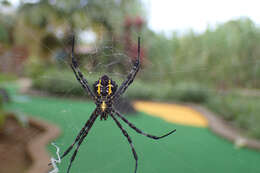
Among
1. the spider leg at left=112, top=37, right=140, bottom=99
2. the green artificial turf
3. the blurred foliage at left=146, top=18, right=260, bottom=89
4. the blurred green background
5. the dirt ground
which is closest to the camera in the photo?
the spider leg at left=112, top=37, right=140, bottom=99

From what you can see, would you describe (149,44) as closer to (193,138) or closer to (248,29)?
(248,29)

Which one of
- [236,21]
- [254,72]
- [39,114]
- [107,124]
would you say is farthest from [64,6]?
[107,124]

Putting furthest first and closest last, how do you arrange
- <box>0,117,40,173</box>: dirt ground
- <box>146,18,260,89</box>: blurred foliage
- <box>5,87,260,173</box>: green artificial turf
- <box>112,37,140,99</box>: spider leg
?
<box>146,18,260,89</box>: blurred foliage, <box>0,117,40,173</box>: dirt ground, <box>5,87,260,173</box>: green artificial turf, <box>112,37,140,99</box>: spider leg

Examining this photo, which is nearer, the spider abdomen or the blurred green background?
the spider abdomen

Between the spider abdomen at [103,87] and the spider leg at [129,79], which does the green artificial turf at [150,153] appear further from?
the spider leg at [129,79]

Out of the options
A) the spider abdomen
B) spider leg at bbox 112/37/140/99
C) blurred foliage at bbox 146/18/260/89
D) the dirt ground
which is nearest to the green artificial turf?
the spider abdomen

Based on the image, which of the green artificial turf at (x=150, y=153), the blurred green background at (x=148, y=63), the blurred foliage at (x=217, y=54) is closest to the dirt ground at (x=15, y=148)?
the blurred green background at (x=148, y=63)

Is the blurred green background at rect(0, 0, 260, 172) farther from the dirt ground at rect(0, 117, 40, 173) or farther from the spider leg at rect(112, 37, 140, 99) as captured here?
the dirt ground at rect(0, 117, 40, 173)
